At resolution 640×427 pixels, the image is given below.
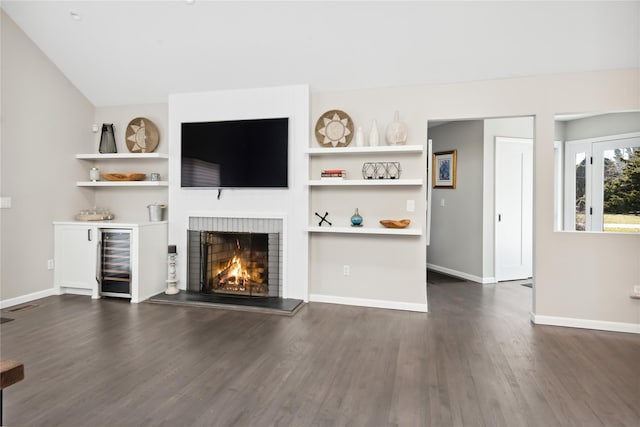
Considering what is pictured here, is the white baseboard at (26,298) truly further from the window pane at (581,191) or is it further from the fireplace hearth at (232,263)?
the window pane at (581,191)

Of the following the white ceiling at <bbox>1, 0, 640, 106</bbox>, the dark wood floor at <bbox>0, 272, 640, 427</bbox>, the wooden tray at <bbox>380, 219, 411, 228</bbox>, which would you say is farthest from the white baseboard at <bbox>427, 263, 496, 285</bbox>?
the white ceiling at <bbox>1, 0, 640, 106</bbox>

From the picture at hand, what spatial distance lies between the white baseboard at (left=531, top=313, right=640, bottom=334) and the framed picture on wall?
8.75 ft

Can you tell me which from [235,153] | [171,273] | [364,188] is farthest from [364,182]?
[171,273]

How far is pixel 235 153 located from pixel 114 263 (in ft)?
6.29

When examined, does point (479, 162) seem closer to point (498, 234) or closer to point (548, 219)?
point (498, 234)

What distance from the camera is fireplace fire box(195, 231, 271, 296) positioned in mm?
4320

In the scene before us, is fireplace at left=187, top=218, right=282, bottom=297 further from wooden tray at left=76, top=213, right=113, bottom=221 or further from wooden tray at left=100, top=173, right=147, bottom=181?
wooden tray at left=76, top=213, right=113, bottom=221

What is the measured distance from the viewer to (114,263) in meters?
4.26

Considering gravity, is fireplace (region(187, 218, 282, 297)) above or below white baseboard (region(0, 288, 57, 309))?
above

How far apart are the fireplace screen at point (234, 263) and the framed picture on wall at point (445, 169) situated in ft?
10.5

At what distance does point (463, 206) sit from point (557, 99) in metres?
2.36

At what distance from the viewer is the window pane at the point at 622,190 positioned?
467 centimetres

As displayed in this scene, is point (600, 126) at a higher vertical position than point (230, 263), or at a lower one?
higher

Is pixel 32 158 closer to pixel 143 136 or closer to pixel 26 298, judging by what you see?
pixel 143 136
